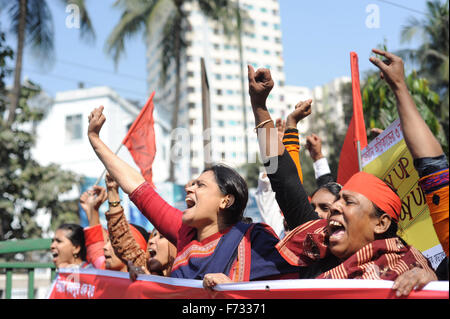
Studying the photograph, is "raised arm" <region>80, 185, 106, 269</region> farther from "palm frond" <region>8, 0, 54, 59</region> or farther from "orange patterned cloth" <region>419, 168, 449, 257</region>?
"palm frond" <region>8, 0, 54, 59</region>

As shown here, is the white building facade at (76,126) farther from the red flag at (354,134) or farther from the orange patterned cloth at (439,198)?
the orange patterned cloth at (439,198)

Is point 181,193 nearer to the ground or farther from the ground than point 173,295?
farther from the ground

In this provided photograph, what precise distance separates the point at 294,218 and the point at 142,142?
110 inches

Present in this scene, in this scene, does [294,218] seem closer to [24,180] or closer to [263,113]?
[263,113]

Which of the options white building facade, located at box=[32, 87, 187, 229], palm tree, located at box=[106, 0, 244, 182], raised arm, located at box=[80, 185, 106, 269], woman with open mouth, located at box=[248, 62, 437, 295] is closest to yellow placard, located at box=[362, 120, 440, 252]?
woman with open mouth, located at box=[248, 62, 437, 295]

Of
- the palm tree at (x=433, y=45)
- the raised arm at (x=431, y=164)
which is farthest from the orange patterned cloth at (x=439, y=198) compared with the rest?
the palm tree at (x=433, y=45)

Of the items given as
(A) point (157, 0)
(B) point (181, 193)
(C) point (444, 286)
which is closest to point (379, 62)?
(C) point (444, 286)

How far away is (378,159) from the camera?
2.66 m

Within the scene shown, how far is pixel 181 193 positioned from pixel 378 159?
27.5ft

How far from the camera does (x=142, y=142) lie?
4.89m

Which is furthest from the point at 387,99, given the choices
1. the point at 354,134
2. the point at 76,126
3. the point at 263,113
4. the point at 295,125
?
the point at 76,126

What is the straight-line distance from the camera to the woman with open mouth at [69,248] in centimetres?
414

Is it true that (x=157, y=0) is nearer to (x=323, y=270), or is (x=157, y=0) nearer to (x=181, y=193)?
(x=181, y=193)

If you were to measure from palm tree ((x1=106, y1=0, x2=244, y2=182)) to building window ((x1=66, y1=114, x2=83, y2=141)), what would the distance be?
997 centimetres
